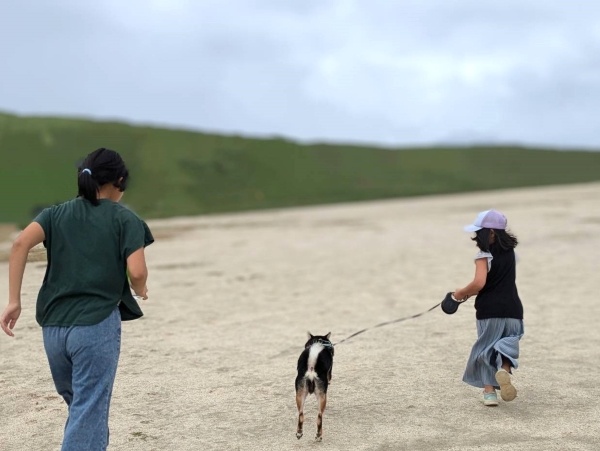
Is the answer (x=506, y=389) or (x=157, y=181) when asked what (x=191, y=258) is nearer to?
(x=506, y=389)

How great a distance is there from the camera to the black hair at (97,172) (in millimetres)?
4027

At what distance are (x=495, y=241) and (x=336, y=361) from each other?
253cm

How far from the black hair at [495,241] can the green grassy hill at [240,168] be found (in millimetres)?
33914

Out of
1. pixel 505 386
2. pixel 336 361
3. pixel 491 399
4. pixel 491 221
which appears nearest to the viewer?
pixel 505 386

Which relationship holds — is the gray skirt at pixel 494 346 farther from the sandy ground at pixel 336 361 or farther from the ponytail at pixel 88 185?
the ponytail at pixel 88 185

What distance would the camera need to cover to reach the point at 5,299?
11.5m

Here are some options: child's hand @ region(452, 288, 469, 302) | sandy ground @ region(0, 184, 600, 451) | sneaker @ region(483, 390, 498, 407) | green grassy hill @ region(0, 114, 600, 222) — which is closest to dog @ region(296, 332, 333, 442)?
sandy ground @ region(0, 184, 600, 451)

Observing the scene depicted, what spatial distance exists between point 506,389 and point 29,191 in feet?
143

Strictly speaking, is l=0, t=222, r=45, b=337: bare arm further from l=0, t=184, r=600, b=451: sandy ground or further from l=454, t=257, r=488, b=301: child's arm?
l=454, t=257, r=488, b=301: child's arm

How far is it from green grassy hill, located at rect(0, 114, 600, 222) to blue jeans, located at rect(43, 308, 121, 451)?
35747 millimetres

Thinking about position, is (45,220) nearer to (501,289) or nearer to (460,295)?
(460,295)

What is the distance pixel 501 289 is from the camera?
6250 millimetres

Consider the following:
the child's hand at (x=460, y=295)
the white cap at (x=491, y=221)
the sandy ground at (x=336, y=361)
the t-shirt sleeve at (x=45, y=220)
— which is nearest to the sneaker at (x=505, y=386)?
the sandy ground at (x=336, y=361)

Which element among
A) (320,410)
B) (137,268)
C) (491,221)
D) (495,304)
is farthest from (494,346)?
(137,268)
